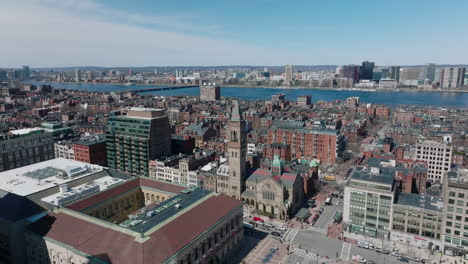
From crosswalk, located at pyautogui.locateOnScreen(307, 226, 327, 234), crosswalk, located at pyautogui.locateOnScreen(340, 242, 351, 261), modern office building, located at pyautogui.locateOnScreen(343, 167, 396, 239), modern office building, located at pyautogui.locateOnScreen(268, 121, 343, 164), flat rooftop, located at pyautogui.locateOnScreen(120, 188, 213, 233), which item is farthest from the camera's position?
modern office building, located at pyautogui.locateOnScreen(268, 121, 343, 164)

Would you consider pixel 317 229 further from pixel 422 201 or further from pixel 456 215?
pixel 456 215

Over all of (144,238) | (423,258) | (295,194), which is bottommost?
(423,258)

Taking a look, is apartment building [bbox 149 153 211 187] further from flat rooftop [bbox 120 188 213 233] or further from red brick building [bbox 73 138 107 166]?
flat rooftop [bbox 120 188 213 233]

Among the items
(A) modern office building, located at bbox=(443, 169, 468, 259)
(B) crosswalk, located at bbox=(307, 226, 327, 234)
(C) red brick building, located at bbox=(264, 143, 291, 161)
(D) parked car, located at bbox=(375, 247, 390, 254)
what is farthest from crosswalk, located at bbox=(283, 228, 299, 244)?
(C) red brick building, located at bbox=(264, 143, 291, 161)

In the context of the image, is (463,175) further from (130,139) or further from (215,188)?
(130,139)

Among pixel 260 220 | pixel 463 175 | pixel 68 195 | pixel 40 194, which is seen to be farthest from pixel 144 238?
pixel 463 175

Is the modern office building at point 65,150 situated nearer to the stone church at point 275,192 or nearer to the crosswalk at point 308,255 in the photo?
the stone church at point 275,192

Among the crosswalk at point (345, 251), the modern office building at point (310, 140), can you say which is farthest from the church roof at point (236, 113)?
the modern office building at point (310, 140)
